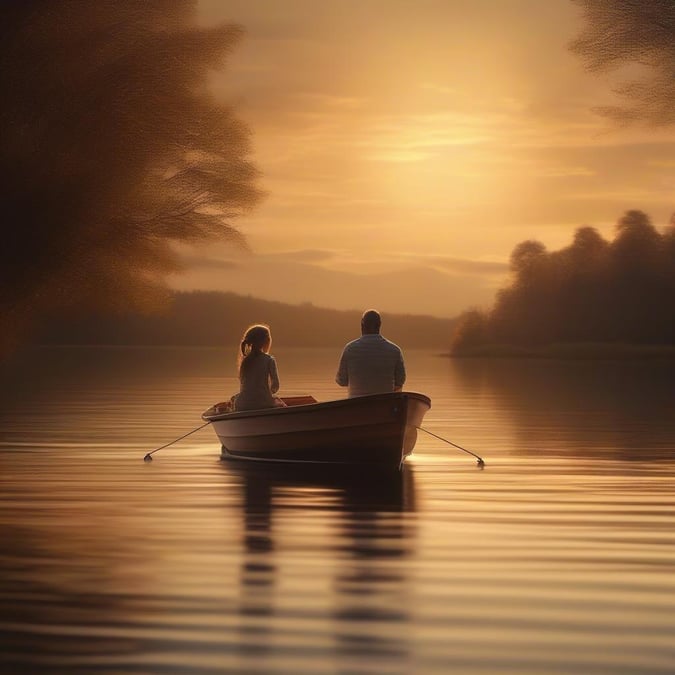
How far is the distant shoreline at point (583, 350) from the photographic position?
328 feet

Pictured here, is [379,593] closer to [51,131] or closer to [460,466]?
[460,466]

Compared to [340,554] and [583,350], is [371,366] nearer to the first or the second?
[340,554]

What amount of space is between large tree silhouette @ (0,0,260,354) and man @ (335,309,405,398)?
257 inches

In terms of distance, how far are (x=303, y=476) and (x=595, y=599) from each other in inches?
325

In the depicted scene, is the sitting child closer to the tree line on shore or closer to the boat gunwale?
the boat gunwale

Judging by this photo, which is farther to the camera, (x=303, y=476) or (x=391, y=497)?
(x=303, y=476)

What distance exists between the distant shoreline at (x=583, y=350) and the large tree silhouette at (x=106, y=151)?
262ft

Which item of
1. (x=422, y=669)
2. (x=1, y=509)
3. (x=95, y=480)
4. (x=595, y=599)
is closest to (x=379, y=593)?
(x=595, y=599)

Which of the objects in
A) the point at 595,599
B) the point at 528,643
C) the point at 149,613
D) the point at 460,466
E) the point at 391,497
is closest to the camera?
the point at 528,643

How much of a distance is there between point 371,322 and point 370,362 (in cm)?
50

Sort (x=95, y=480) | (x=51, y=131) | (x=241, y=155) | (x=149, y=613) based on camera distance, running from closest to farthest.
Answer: (x=149, y=613), (x=95, y=480), (x=51, y=131), (x=241, y=155)

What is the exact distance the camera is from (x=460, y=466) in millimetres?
17359

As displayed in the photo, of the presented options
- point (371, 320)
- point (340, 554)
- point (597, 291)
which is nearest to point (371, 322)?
→ point (371, 320)

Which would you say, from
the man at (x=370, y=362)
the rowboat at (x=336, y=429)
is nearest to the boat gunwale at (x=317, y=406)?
the rowboat at (x=336, y=429)
